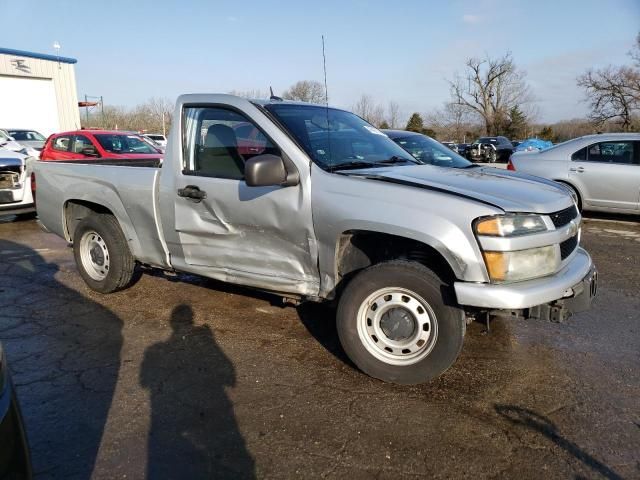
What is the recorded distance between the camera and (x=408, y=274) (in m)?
3.14

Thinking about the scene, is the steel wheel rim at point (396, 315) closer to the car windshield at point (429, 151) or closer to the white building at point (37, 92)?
the car windshield at point (429, 151)

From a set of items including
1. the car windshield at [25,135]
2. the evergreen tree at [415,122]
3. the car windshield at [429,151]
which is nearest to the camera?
the car windshield at [429,151]

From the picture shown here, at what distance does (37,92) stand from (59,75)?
5.74 ft

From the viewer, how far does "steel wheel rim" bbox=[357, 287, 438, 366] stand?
3.20 meters

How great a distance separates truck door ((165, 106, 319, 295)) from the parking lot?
0.62 m

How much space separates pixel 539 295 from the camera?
2.91 metres

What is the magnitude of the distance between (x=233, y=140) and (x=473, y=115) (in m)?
64.3

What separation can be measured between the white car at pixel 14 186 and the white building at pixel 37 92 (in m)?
22.6

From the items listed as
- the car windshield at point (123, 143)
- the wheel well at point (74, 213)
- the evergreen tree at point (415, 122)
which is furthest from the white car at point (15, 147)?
the evergreen tree at point (415, 122)

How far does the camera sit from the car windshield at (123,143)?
1134cm

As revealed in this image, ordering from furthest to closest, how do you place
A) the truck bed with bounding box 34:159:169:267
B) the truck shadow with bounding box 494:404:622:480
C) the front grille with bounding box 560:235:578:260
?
1. the truck bed with bounding box 34:159:169:267
2. the front grille with bounding box 560:235:578:260
3. the truck shadow with bounding box 494:404:622:480

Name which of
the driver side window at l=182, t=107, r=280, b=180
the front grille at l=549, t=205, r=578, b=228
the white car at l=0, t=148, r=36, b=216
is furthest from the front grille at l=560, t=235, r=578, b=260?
the white car at l=0, t=148, r=36, b=216

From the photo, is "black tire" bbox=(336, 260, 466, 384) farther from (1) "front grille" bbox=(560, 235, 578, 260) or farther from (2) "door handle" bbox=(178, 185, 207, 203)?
(2) "door handle" bbox=(178, 185, 207, 203)

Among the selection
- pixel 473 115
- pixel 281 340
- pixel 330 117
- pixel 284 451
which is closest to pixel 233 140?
pixel 330 117
